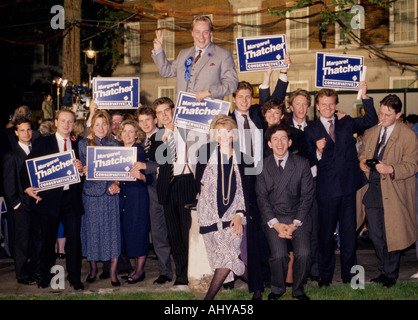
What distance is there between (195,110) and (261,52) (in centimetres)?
139

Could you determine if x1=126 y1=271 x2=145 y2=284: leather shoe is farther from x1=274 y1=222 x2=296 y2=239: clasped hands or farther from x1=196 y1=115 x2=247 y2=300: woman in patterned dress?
x1=274 y1=222 x2=296 y2=239: clasped hands

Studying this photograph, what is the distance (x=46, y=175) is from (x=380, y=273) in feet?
15.8

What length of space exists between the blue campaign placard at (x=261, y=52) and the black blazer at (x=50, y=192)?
2.75 meters

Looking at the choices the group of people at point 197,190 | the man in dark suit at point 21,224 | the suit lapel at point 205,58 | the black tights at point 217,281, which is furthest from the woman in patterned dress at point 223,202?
the man in dark suit at point 21,224

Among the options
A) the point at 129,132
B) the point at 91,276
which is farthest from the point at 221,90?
the point at 91,276

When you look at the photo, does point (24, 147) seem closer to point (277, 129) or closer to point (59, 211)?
point (59, 211)

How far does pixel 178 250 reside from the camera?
6855 mm

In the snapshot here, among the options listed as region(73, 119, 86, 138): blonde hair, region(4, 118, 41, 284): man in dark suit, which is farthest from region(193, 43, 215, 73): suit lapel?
region(4, 118, 41, 284): man in dark suit

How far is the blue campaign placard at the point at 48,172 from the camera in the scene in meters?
6.52

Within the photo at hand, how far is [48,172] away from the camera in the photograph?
6523 mm

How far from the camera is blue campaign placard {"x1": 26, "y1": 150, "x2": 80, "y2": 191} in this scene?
6523mm

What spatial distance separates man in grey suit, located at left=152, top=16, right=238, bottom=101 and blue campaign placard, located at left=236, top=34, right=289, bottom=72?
0.38 meters

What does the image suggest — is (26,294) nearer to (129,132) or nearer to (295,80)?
(129,132)

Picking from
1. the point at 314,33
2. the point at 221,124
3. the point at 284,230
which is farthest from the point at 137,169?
the point at 314,33
